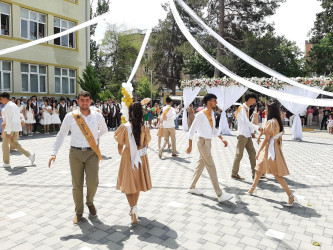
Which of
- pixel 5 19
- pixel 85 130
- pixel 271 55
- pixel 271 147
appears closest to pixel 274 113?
pixel 271 147

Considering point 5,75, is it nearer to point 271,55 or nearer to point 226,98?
point 226,98

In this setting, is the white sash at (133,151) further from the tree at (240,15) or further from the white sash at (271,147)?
the tree at (240,15)

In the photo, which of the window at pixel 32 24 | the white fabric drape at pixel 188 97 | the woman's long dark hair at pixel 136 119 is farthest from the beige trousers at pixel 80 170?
the window at pixel 32 24

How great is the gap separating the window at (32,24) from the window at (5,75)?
2.35 meters

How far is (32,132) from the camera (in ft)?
47.8

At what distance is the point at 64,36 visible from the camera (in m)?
21.0

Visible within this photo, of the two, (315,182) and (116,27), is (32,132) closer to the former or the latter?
(315,182)

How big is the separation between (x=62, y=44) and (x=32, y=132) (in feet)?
30.0

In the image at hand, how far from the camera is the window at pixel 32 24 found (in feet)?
60.3

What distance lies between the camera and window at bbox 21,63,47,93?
738 inches

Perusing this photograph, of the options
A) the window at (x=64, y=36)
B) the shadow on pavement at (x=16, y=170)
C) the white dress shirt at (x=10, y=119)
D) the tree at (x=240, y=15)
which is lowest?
the shadow on pavement at (x=16, y=170)

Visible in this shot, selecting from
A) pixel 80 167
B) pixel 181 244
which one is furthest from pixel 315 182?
pixel 80 167

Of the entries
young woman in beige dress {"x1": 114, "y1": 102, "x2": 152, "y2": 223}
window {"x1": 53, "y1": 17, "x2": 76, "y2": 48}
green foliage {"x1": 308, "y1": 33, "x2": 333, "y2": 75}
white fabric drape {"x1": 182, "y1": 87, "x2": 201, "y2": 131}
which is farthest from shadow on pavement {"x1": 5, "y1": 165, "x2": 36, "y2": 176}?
green foliage {"x1": 308, "y1": 33, "x2": 333, "y2": 75}

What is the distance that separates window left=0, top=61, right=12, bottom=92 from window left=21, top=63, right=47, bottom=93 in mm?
873
